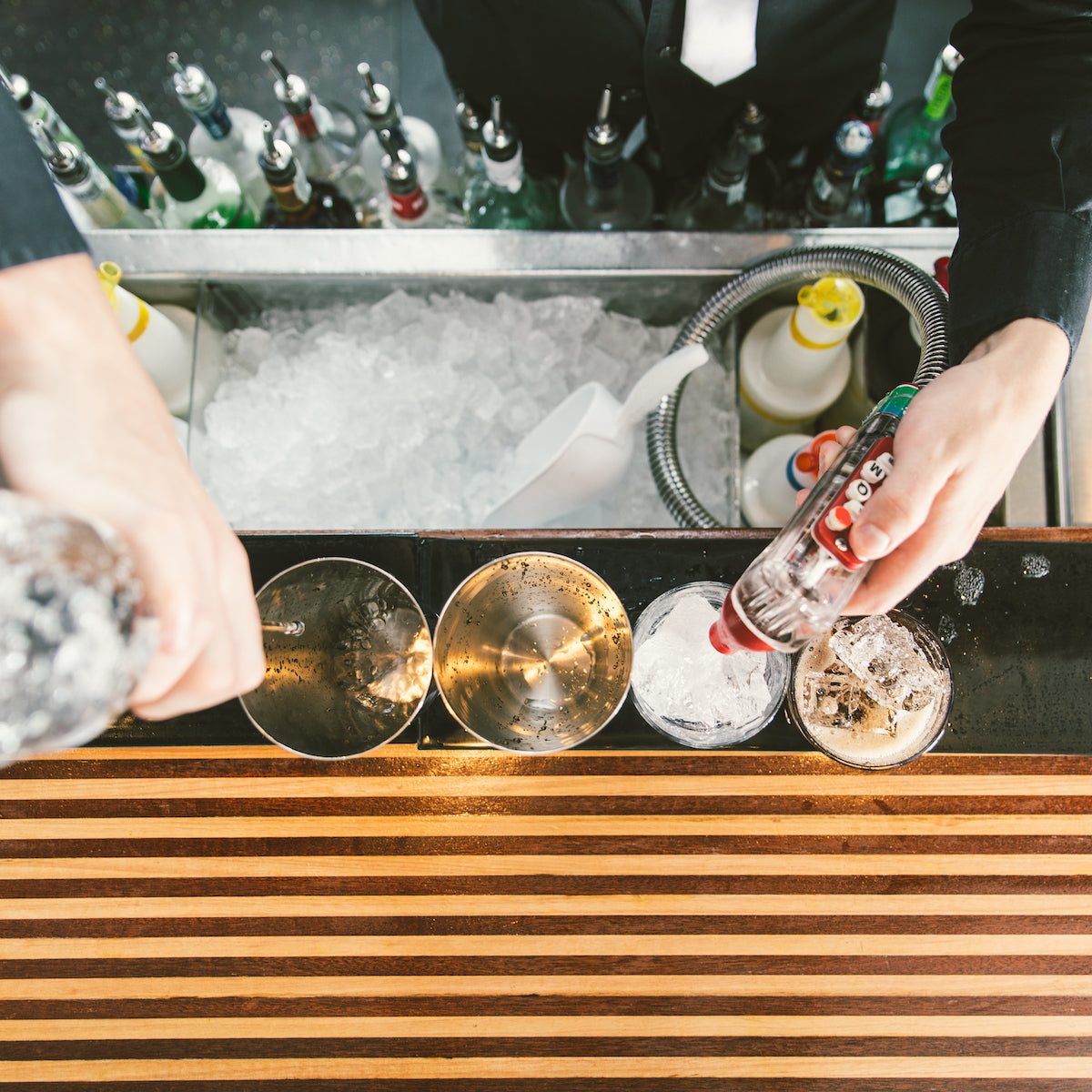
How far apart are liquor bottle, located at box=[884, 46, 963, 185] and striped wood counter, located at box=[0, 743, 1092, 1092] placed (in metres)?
1.57

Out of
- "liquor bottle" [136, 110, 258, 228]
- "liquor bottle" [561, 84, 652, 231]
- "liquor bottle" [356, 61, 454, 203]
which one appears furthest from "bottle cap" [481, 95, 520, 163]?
"liquor bottle" [136, 110, 258, 228]

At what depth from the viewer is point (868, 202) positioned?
1800mm

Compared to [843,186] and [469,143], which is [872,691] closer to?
[843,186]

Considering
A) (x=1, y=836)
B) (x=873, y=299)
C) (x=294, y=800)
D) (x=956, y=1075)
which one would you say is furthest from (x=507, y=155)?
(x=956, y=1075)

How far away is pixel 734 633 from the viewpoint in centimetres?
92

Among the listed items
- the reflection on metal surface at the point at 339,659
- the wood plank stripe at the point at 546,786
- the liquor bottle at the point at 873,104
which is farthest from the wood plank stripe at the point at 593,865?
the liquor bottle at the point at 873,104

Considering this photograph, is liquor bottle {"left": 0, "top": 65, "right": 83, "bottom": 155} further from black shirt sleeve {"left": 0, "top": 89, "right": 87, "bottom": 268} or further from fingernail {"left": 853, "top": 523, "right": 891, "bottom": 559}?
fingernail {"left": 853, "top": 523, "right": 891, "bottom": 559}

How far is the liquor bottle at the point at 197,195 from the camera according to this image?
4.99 feet

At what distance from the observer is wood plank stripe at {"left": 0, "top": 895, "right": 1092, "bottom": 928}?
4.03 ft

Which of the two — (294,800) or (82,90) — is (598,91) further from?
(82,90)

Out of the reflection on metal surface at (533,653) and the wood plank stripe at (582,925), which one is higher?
the reflection on metal surface at (533,653)

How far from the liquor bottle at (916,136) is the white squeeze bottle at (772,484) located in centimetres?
92

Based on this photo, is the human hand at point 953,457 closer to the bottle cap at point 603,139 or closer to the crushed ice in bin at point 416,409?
the crushed ice in bin at point 416,409

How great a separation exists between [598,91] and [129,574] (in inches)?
64.7
